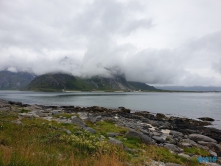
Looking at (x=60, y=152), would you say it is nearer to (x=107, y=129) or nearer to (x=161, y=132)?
(x=107, y=129)

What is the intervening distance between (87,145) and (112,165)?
3.69 m

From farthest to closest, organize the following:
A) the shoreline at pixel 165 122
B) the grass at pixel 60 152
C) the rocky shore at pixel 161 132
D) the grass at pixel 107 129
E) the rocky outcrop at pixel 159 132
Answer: the shoreline at pixel 165 122 → the grass at pixel 107 129 → the rocky outcrop at pixel 159 132 → the rocky shore at pixel 161 132 → the grass at pixel 60 152

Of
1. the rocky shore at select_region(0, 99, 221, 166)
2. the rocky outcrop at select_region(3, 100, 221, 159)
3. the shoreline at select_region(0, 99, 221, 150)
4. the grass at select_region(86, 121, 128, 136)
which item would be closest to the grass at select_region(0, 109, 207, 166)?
the rocky outcrop at select_region(3, 100, 221, 159)

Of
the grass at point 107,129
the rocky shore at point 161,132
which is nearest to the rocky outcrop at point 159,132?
the rocky shore at point 161,132

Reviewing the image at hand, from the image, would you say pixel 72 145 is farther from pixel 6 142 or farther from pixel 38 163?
pixel 38 163

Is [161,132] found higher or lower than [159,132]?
lower

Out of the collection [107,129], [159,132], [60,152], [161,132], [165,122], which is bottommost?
[165,122]

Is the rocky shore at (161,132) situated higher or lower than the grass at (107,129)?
lower

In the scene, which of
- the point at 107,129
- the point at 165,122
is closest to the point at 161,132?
the point at 107,129

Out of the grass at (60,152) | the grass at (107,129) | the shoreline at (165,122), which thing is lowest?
the shoreline at (165,122)

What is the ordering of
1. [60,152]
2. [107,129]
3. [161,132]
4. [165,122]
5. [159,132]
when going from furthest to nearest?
1. [165,122]
2. [161,132]
3. [159,132]
4. [107,129]
5. [60,152]

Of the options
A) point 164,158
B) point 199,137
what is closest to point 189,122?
point 199,137

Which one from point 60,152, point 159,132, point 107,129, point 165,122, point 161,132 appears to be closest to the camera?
point 60,152

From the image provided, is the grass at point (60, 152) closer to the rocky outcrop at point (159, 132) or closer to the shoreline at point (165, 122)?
the rocky outcrop at point (159, 132)
